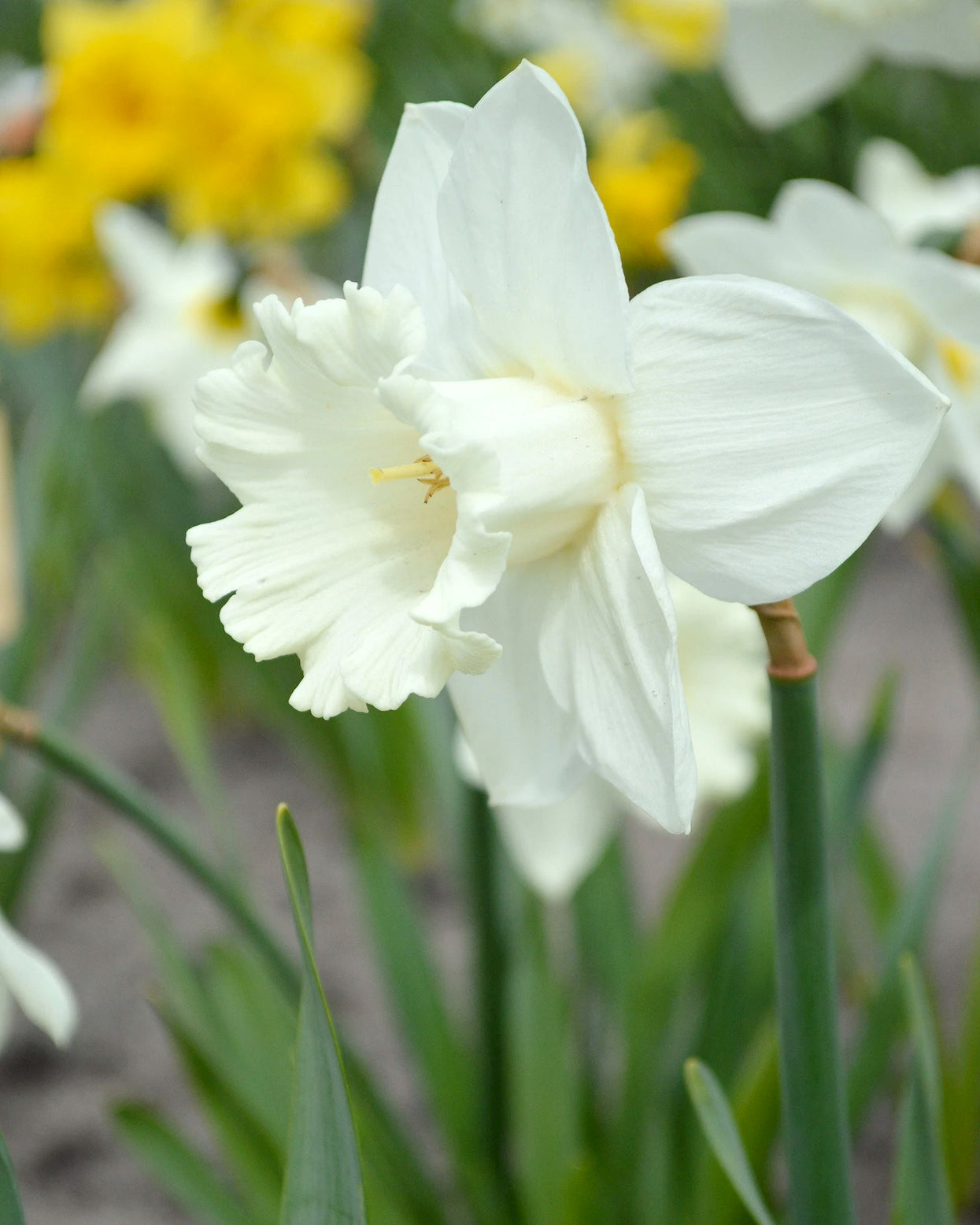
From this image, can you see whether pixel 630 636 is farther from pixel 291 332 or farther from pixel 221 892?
pixel 221 892

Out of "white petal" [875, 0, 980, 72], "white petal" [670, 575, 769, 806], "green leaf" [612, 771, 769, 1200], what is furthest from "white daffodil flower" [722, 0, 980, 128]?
"green leaf" [612, 771, 769, 1200]

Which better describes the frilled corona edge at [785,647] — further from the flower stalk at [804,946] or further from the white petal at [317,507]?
the white petal at [317,507]

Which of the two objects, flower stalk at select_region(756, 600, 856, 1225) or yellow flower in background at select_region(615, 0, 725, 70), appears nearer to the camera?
flower stalk at select_region(756, 600, 856, 1225)

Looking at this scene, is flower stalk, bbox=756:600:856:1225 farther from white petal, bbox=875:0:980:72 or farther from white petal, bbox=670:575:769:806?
white petal, bbox=875:0:980:72

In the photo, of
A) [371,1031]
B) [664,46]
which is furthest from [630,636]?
[664,46]

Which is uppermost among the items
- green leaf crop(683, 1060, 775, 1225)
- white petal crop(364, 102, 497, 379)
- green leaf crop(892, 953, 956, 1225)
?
white petal crop(364, 102, 497, 379)
